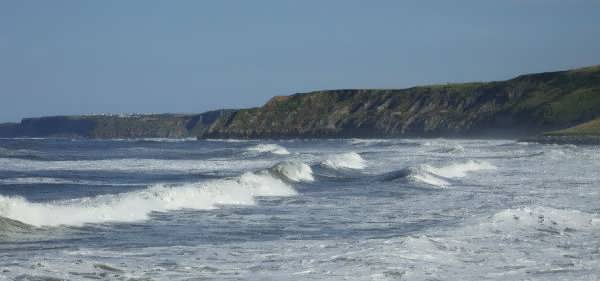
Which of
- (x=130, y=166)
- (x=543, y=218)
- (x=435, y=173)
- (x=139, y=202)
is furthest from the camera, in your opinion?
(x=130, y=166)

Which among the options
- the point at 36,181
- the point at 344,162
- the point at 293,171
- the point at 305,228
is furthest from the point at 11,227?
the point at 344,162

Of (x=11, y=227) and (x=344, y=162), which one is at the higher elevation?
(x=11, y=227)

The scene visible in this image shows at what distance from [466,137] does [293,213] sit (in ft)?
321

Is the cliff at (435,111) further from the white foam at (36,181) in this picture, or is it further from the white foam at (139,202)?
the white foam at (139,202)

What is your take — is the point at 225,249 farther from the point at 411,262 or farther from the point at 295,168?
the point at 295,168

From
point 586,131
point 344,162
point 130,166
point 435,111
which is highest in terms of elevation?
point 435,111

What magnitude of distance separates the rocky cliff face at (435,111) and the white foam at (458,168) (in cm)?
6366

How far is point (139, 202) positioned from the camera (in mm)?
24547

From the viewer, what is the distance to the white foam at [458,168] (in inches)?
1517

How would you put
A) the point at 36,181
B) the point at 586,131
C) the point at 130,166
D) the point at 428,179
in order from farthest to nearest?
the point at 586,131 < the point at 130,166 < the point at 428,179 < the point at 36,181

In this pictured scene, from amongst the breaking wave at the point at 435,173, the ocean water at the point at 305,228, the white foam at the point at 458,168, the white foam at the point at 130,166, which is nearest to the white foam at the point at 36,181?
the ocean water at the point at 305,228

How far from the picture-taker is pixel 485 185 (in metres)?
32.6

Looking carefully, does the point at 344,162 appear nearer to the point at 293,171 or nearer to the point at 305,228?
the point at 293,171

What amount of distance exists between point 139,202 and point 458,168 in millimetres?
20104
